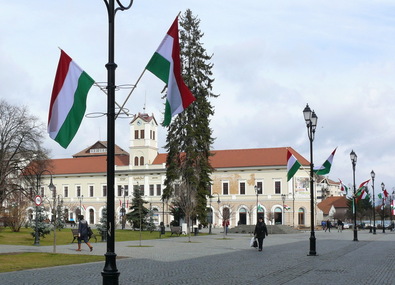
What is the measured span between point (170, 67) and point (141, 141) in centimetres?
9149

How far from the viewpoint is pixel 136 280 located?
1512 cm

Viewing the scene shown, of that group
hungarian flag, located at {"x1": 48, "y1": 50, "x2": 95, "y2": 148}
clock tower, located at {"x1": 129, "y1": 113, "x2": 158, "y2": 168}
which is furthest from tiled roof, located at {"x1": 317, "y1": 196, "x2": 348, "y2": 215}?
hungarian flag, located at {"x1": 48, "y1": 50, "x2": 95, "y2": 148}

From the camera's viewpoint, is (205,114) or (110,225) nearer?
(110,225)

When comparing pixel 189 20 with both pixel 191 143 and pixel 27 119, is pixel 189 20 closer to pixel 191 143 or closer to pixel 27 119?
pixel 191 143

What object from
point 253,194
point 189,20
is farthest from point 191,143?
point 253,194

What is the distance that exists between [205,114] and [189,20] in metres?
10.4

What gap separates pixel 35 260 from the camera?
829 inches

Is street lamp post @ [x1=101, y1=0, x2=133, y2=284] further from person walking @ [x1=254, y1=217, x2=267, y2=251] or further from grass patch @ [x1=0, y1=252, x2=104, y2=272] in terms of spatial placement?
person walking @ [x1=254, y1=217, x2=267, y2=251]

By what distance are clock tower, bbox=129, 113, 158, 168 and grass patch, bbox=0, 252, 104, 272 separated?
7793 centimetres

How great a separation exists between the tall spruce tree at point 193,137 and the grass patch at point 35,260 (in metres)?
34.0

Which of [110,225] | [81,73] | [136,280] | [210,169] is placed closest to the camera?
[110,225]

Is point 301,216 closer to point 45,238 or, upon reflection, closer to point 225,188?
point 225,188

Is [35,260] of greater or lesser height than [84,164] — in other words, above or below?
below

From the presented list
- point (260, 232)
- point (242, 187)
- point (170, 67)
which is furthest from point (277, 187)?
point (170, 67)
